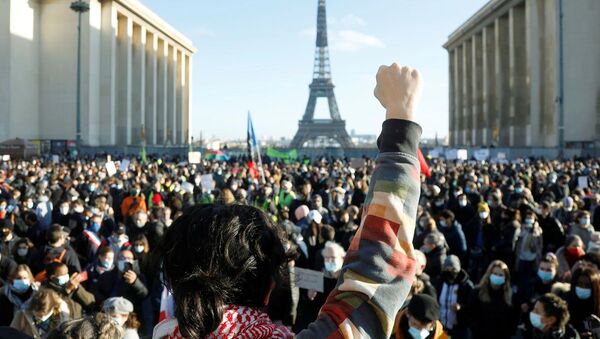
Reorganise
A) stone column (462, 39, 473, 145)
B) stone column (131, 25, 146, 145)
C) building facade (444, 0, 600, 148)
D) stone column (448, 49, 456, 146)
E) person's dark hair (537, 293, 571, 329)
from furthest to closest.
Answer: stone column (448, 49, 456, 146), stone column (462, 39, 473, 145), stone column (131, 25, 146, 145), building facade (444, 0, 600, 148), person's dark hair (537, 293, 571, 329)

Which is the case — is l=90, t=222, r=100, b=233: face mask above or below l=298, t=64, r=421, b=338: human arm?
below

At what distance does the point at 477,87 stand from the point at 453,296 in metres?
60.8

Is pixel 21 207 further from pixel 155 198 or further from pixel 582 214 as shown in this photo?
pixel 582 214

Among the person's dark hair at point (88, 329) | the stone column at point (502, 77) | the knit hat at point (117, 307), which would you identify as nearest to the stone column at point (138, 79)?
the stone column at point (502, 77)

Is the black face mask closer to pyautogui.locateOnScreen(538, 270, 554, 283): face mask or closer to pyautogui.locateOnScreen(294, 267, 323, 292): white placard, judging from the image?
pyautogui.locateOnScreen(538, 270, 554, 283): face mask

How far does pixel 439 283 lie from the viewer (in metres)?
6.91

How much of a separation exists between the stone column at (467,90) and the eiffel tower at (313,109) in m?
22.8

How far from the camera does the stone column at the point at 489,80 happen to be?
58906 mm

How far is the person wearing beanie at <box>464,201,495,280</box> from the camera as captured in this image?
10289 mm

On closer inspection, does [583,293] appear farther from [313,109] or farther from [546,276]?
[313,109]

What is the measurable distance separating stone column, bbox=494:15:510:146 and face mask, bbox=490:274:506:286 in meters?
50.5

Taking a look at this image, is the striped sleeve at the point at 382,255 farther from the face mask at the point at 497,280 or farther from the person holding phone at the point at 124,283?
the person holding phone at the point at 124,283

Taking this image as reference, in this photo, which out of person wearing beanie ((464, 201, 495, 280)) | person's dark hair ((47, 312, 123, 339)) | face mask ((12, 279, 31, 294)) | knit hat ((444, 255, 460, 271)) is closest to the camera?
person's dark hair ((47, 312, 123, 339))

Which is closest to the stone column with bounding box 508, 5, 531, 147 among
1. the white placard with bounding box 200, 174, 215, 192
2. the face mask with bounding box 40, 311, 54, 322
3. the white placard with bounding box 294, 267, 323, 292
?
the white placard with bounding box 200, 174, 215, 192
